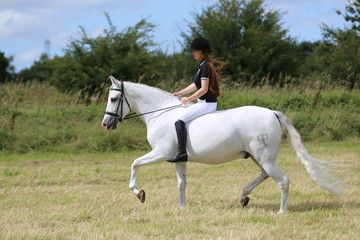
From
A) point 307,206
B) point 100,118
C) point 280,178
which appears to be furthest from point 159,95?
point 100,118

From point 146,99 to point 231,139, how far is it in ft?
5.42

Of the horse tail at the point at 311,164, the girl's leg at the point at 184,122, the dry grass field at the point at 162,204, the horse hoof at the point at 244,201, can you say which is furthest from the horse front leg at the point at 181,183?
the horse tail at the point at 311,164

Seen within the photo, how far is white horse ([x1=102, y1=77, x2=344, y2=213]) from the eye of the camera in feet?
26.2

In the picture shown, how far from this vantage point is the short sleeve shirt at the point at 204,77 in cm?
825

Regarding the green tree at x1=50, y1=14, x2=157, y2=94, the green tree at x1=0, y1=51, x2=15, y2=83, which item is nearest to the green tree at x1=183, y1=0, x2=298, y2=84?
the green tree at x1=50, y1=14, x2=157, y2=94

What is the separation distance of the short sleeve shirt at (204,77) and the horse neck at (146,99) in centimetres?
60

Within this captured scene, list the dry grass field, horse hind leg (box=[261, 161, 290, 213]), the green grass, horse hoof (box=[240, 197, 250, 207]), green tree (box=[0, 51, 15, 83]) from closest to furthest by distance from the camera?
1. the dry grass field
2. horse hind leg (box=[261, 161, 290, 213])
3. horse hoof (box=[240, 197, 250, 207])
4. the green grass
5. green tree (box=[0, 51, 15, 83])

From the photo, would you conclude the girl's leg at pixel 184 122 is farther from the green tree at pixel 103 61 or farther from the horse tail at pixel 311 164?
the green tree at pixel 103 61

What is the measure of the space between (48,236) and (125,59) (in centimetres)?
1629

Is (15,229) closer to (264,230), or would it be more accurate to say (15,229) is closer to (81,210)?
(81,210)

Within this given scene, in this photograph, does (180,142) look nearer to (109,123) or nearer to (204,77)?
(204,77)

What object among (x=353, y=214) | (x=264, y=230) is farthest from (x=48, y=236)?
(x=353, y=214)

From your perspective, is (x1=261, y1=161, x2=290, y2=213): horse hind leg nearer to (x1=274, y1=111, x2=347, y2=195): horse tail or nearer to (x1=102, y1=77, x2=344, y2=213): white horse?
(x1=102, y1=77, x2=344, y2=213): white horse

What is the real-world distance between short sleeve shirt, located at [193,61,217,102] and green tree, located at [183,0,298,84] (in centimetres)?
1766
